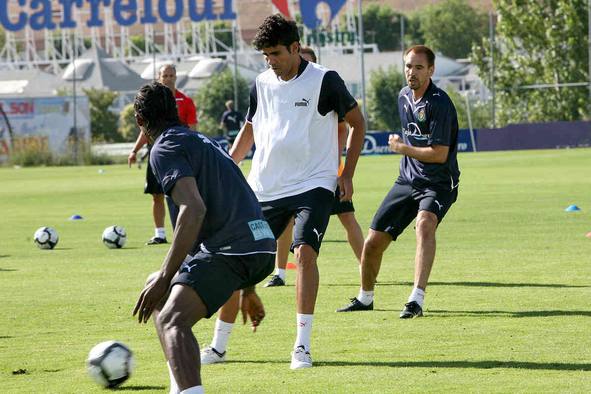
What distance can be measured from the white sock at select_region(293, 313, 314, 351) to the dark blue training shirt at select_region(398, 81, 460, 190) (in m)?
2.47

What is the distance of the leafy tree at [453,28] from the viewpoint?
14975 cm

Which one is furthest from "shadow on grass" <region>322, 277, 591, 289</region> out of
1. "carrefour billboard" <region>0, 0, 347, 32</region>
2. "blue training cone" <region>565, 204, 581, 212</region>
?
"carrefour billboard" <region>0, 0, 347, 32</region>

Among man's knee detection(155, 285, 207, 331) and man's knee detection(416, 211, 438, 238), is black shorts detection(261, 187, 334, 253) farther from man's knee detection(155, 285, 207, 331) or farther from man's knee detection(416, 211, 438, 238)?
man's knee detection(155, 285, 207, 331)

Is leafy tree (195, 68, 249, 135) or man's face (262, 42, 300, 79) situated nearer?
man's face (262, 42, 300, 79)

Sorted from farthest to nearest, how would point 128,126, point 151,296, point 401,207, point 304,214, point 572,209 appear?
point 128,126
point 572,209
point 401,207
point 304,214
point 151,296

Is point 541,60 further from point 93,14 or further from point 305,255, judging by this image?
point 305,255

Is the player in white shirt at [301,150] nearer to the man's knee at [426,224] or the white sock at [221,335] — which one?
the white sock at [221,335]

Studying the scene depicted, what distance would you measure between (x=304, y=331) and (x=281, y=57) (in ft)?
5.65

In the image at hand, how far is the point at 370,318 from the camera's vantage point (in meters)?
9.99

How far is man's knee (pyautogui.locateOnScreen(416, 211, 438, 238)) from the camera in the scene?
400 inches

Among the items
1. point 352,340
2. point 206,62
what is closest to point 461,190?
point 352,340

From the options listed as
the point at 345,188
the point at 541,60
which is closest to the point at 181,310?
the point at 345,188

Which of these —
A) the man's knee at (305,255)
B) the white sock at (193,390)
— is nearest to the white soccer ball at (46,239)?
the man's knee at (305,255)

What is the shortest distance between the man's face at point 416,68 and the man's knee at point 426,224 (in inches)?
39.6
